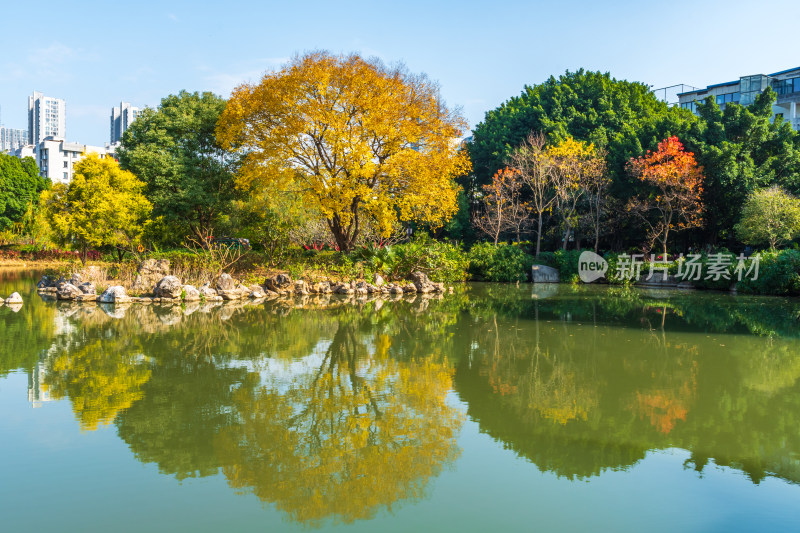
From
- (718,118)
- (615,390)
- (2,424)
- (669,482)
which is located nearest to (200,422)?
(2,424)

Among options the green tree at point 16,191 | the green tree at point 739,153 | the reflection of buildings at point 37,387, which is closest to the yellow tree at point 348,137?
the green tree at point 739,153

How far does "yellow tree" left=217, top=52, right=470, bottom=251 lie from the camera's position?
625 inches

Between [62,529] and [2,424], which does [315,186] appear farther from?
[62,529]

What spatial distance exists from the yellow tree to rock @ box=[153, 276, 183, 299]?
15.9ft

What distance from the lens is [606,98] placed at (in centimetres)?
2467

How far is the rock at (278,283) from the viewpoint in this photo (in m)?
15.3

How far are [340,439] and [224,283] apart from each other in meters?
10.6

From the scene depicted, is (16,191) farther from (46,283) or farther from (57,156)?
(57,156)

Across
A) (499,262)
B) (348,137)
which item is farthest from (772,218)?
(348,137)

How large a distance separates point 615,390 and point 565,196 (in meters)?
16.3

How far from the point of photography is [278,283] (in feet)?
50.4

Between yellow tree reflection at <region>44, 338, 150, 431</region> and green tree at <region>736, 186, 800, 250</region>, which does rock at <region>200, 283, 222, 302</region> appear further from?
green tree at <region>736, 186, 800, 250</region>

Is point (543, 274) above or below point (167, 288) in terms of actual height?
above

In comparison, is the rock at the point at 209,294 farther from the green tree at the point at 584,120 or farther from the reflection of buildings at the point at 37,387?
the green tree at the point at 584,120
